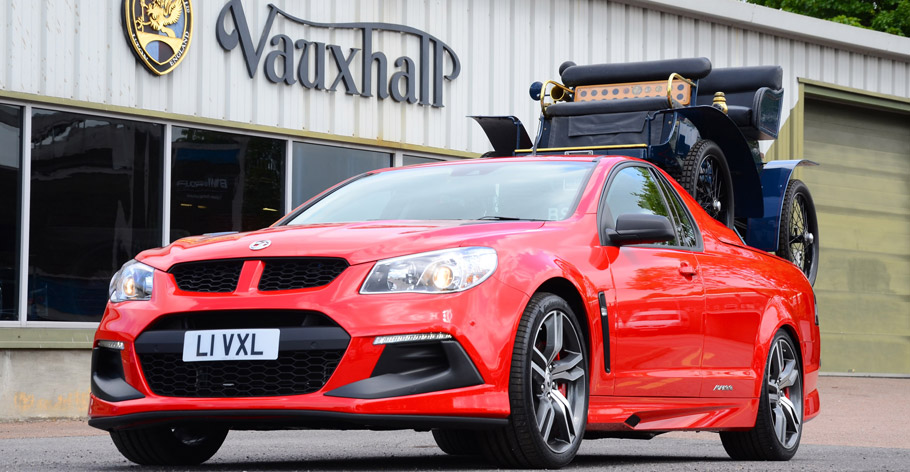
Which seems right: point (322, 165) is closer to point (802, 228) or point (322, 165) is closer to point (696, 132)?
point (802, 228)

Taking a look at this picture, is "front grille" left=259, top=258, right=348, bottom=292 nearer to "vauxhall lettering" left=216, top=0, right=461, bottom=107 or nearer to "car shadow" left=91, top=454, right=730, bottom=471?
"car shadow" left=91, top=454, right=730, bottom=471

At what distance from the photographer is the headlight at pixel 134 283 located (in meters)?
5.86

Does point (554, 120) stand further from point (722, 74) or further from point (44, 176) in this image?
point (44, 176)

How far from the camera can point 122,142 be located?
1376 centimetres

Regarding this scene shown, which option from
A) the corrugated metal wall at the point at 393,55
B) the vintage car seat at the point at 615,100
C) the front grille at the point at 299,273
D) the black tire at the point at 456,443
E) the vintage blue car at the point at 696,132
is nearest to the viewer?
the front grille at the point at 299,273

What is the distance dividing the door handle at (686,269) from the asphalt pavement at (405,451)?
0.92 meters

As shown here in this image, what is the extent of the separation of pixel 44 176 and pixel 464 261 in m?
8.41

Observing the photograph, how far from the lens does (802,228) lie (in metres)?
11.5

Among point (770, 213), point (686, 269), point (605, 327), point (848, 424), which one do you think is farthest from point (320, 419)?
point (848, 424)

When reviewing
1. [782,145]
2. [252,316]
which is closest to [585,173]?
[252,316]

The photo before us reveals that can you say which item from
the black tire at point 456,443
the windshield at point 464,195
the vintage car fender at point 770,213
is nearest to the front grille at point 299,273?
the windshield at point 464,195

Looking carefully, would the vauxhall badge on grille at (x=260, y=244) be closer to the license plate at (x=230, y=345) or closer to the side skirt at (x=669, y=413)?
the license plate at (x=230, y=345)

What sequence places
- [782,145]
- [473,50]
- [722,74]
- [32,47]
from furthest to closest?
[782,145] < [473,50] < [32,47] < [722,74]

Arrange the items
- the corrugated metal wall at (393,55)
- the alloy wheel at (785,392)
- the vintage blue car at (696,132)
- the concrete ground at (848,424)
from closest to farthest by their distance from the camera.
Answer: the alloy wheel at (785,392) < the vintage blue car at (696,132) < the concrete ground at (848,424) < the corrugated metal wall at (393,55)
